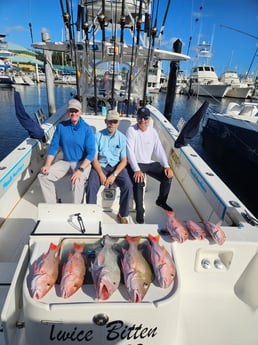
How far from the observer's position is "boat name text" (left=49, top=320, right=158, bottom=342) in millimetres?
1296

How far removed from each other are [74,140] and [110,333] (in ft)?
6.89

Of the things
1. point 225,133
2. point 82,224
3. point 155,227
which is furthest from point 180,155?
point 225,133

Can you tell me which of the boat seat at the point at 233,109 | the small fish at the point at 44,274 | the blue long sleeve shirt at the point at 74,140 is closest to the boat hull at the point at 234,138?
the boat seat at the point at 233,109

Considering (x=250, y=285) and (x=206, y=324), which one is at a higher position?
(x=250, y=285)

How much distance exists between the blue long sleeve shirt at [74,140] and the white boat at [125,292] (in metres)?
0.55

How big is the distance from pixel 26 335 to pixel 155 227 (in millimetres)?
1054

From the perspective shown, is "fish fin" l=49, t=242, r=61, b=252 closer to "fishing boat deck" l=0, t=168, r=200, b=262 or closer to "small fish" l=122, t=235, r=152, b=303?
"small fish" l=122, t=235, r=152, b=303

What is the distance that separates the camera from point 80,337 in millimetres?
1315

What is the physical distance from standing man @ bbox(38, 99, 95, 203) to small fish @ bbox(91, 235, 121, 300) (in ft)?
4.43

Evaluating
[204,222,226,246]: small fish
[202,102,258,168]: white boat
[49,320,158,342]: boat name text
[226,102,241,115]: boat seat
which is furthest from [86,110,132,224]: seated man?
[226,102,241,115]: boat seat

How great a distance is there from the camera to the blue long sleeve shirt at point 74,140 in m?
2.84

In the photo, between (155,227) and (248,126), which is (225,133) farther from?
(155,227)

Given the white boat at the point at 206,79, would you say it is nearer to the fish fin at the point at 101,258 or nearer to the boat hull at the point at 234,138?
the boat hull at the point at 234,138

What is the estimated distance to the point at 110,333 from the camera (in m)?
1.34
